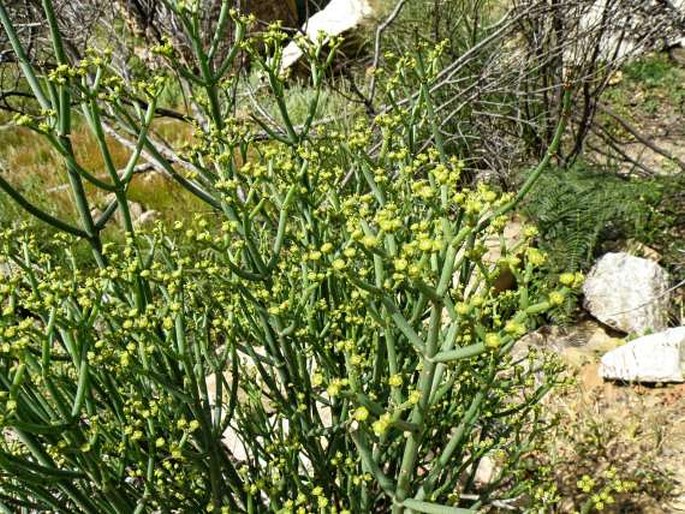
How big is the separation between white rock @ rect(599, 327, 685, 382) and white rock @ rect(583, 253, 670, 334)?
342mm

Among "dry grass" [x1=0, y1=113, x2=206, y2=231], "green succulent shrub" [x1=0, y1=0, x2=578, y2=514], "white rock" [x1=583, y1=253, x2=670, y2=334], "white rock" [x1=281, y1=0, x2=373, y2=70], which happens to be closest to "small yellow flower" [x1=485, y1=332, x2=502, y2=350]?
"green succulent shrub" [x1=0, y1=0, x2=578, y2=514]

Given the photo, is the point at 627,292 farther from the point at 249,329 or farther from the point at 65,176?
the point at 65,176

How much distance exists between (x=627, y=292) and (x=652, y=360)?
1.95 ft

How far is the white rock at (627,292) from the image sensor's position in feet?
11.9

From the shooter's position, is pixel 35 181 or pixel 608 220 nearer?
pixel 608 220

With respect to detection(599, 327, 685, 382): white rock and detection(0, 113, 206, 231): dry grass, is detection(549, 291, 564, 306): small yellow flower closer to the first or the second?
detection(599, 327, 685, 382): white rock

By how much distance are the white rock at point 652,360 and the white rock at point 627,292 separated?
0.34 metres

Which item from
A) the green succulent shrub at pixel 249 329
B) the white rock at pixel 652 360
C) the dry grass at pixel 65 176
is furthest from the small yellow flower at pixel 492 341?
the dry grass at pixel 65 176

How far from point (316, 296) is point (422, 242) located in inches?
34.9

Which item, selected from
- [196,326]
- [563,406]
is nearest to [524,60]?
[563,406]

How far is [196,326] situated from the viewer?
156 centimetres

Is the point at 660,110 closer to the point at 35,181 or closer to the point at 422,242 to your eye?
the point at 35,181

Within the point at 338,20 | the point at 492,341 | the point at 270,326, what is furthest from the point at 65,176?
the point at 492,341

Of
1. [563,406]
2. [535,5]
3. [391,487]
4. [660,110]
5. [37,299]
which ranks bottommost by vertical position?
[563,406]
